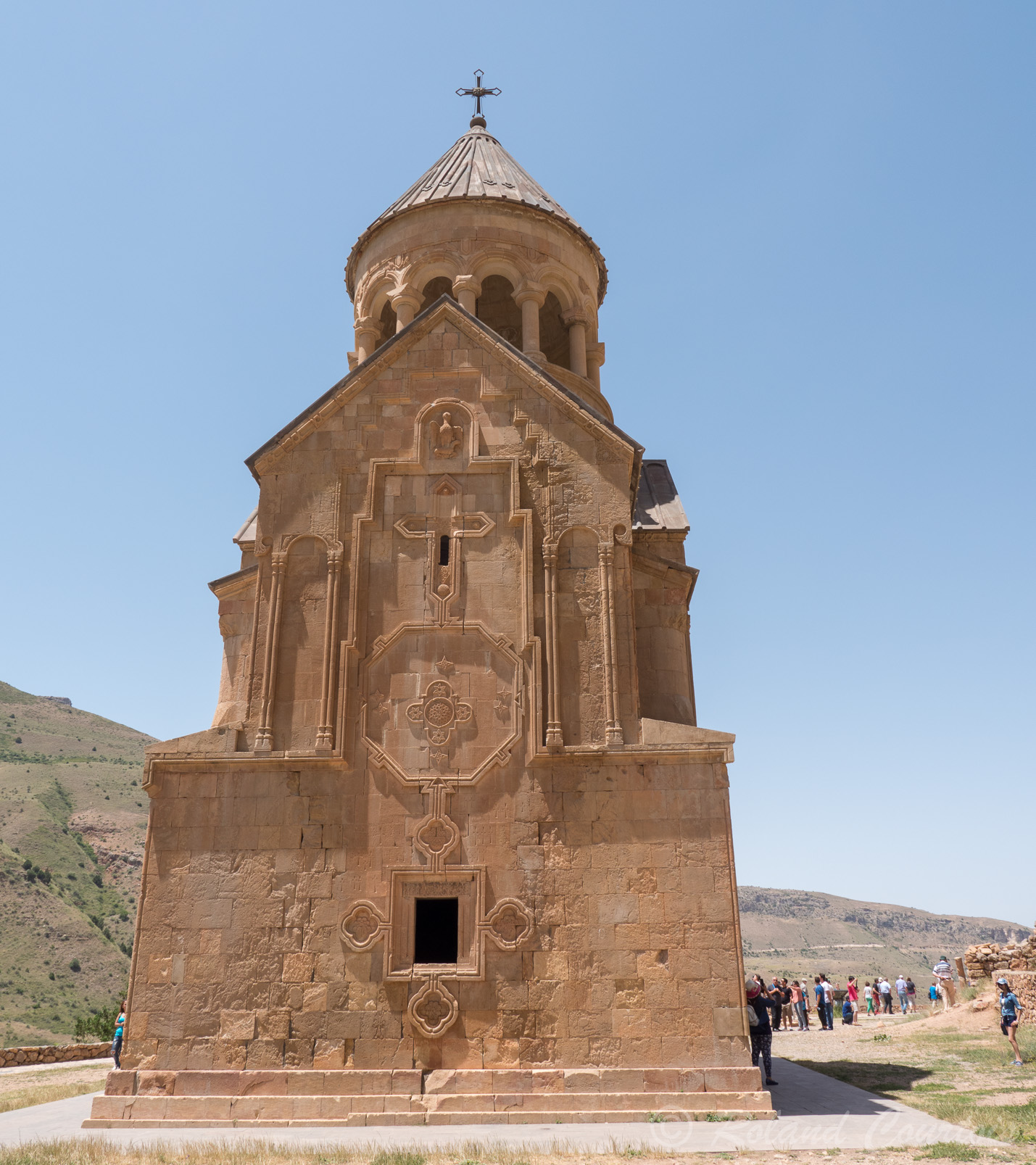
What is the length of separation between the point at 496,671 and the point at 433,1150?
16.5ft

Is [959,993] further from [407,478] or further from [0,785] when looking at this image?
[0,785]

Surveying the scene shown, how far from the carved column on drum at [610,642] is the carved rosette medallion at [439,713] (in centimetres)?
164

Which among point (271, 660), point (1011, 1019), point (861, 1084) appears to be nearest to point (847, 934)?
point (1011, 1019)

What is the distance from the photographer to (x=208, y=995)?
32.7 feet

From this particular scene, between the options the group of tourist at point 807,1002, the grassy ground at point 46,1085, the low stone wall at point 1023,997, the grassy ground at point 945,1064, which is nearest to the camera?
the grassy ground at point 945,1064

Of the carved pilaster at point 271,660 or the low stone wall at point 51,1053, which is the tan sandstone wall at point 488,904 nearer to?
the carved pilaster at point 271,660

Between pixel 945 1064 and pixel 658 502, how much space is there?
9427 millimetres

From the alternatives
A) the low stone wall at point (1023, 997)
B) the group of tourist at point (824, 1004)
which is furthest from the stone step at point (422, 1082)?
the low stone wall at point (1023, 997)

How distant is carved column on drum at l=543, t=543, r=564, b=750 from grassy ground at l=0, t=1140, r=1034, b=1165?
421cm

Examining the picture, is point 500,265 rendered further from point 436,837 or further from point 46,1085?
point 46,1085

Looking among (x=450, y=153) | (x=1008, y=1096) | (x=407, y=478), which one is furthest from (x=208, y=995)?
(x=450, y=153)

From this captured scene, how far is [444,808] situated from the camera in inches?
416

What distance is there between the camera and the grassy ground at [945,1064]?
8.95 m

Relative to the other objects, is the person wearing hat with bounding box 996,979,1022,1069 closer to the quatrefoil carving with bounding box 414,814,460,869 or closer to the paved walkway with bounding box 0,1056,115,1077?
the quatrefoil carving with bounding box 414,814,460,869
